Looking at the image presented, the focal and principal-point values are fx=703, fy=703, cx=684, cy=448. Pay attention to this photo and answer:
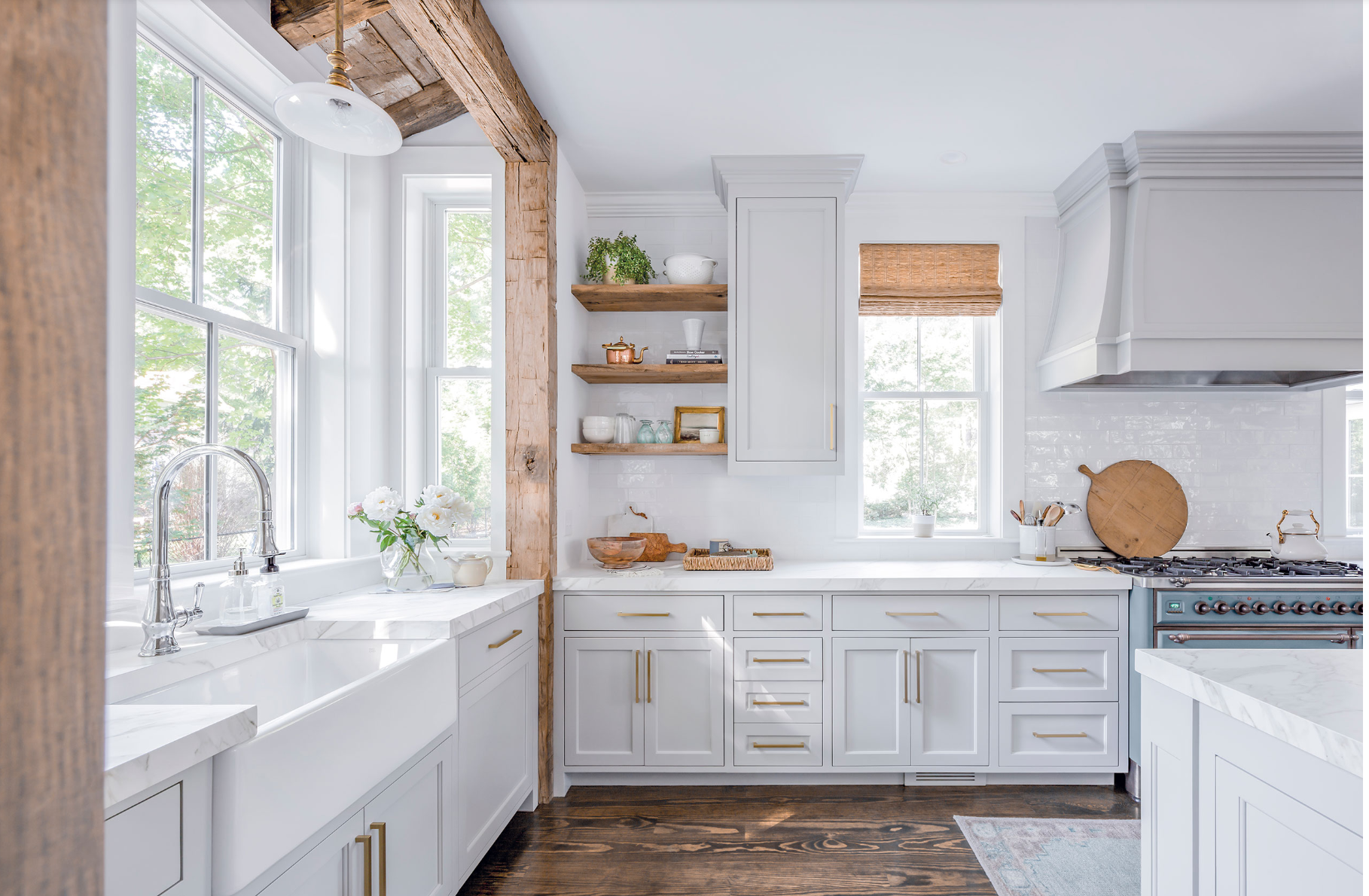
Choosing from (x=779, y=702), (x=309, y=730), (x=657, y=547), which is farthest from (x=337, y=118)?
(x=779, y=702)

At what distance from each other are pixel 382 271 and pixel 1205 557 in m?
4.01

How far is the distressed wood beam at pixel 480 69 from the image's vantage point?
6.28 feet

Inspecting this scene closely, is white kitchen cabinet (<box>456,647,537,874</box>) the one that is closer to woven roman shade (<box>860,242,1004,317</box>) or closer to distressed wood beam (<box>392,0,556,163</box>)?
distressed wood beam (<box>392,0,556,163</box>)

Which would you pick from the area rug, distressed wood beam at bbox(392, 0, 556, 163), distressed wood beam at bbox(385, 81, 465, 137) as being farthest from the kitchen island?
distressed wood beam at bbox(385, 81, 465, 137)

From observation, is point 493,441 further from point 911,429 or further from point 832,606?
point 911,429

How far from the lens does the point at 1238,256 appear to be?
2963 mm

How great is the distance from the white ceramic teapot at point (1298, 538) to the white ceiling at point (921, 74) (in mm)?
1718

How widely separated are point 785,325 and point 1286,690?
2308mm

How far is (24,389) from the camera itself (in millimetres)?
273

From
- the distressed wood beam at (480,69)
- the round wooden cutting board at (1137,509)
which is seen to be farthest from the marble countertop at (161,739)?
the round wooden cutting board at (1137,509)

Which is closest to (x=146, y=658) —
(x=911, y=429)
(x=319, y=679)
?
(x=319, y=679)

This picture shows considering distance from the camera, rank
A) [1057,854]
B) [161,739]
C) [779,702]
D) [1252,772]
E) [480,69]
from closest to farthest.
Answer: [161,739], [1252,772], [480,69], [1057,854], [779,702]

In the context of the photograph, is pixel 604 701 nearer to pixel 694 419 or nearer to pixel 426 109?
pixel 694 419

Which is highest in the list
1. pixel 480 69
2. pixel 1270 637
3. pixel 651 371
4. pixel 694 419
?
pixel 480 69
